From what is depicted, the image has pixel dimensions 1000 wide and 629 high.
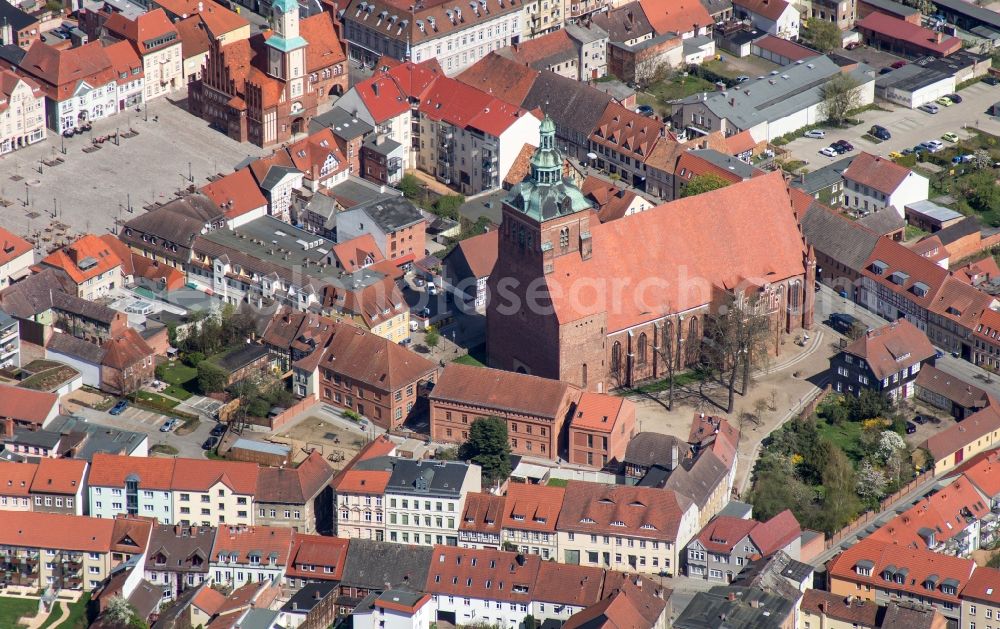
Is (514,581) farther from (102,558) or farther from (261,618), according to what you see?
(102,558)

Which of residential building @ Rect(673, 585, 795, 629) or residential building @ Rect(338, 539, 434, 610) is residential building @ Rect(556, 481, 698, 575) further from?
residential building @ Rect(338, 539, 434, 610)

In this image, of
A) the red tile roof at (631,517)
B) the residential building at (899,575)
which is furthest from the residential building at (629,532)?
the residential building at (899,575)

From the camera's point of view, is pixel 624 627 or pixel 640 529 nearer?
pixel 624 627

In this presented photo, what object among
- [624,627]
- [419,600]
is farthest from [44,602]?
[624,627]

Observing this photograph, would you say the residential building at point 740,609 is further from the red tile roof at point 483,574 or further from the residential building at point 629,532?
the red tile roof at point 483,574

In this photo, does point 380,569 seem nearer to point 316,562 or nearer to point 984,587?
point 316,562

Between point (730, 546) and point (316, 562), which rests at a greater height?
point (730, 546)

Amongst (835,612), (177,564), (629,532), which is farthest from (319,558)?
(835,612)
